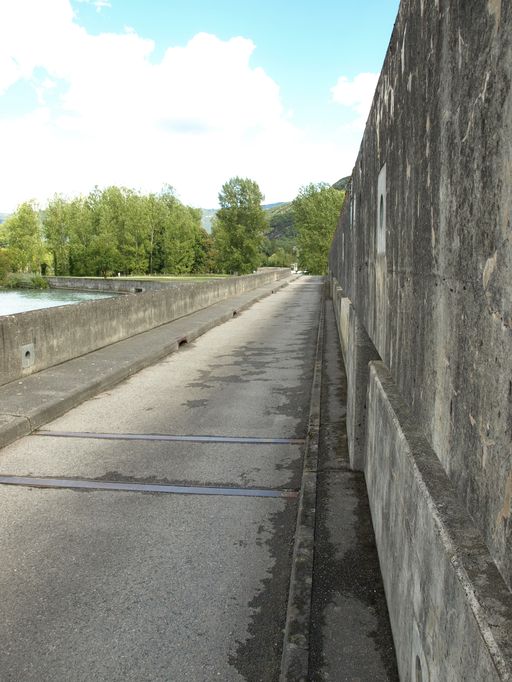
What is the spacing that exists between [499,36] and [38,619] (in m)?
3.49

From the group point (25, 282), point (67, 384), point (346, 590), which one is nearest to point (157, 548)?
point (346, 590)

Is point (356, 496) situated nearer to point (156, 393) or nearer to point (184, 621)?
point (184, 621)

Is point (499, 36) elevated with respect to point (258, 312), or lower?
elevated

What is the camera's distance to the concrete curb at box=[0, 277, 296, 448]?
699 centimetres

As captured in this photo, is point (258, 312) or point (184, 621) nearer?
point (184, 621)

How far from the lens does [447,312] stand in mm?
2326

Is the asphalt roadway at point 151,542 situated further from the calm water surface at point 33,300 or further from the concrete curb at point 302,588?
the calm water surface at point 33,300

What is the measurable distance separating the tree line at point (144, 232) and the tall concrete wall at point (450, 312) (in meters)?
81.0

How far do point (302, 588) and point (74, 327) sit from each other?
859 centimetres

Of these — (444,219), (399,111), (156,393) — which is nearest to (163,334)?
(156,393)

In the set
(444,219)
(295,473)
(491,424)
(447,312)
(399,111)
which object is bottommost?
(295,473)

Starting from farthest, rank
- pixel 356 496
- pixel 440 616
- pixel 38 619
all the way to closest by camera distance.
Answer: pixel 356 496 < pixel 38 619 < pixel 440 616

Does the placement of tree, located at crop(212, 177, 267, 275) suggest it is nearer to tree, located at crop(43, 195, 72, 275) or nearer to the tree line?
the tree line

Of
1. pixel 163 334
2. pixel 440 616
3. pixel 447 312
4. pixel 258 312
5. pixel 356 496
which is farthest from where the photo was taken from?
pixel 258 312
